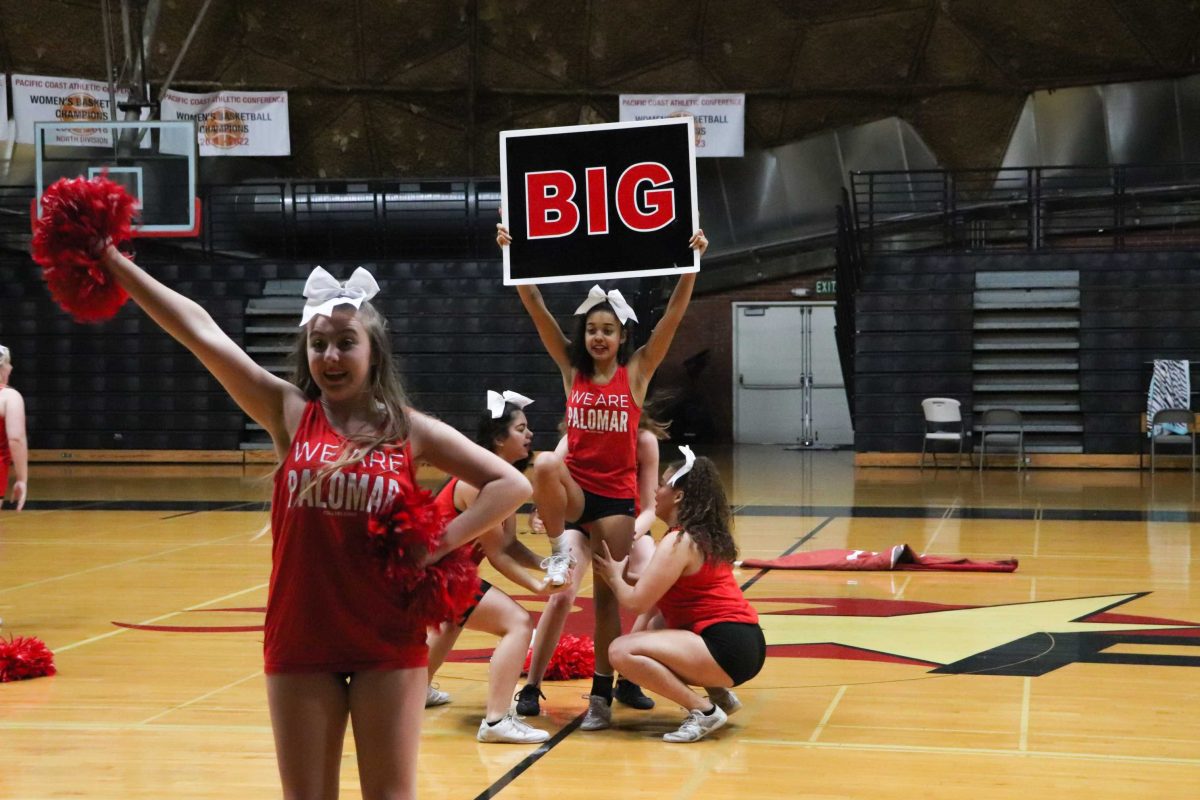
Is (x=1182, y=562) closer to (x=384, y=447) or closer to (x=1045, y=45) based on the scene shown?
(x=384, y=447)

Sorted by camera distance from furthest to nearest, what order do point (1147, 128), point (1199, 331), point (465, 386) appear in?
1. point (1147, 128)
2. point (465, 386)
3. point (1199, 331)

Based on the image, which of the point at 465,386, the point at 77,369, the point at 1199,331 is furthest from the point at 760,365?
the point at 77,369


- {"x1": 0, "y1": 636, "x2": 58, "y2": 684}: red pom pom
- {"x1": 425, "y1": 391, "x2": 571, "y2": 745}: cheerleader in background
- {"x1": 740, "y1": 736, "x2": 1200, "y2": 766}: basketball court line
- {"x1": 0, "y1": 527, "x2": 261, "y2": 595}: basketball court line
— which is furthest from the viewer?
{"x1": 0, "y1": 527, "x2": 261, "y2": 595}: basketball court line

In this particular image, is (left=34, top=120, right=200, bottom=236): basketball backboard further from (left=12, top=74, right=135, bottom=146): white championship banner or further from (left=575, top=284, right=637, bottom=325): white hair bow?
(left=575, top=284, right=637, bottom=325): white hair bow

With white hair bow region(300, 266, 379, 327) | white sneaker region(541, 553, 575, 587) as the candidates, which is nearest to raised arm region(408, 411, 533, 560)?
white hair bow region(300, 266, 379, 327)

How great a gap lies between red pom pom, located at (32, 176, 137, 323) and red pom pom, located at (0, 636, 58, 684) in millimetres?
3472

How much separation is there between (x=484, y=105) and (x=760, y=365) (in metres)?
5.68

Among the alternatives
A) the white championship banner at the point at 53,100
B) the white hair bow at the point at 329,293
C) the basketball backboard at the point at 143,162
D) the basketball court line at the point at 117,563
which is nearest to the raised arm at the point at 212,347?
the white hair bow at the point at 329,293

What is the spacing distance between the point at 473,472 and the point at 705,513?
2123mm

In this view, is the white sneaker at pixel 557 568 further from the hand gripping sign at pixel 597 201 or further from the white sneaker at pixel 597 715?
the hand gripping sign at pixel 597 201

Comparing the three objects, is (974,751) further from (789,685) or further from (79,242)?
(79,242)

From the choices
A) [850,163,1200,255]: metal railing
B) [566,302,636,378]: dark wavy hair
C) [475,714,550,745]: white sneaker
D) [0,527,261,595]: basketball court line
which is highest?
[850,163,1200,255]: metal railing

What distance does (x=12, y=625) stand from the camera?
263 inches

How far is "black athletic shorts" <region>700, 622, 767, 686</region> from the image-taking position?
4621 mm
